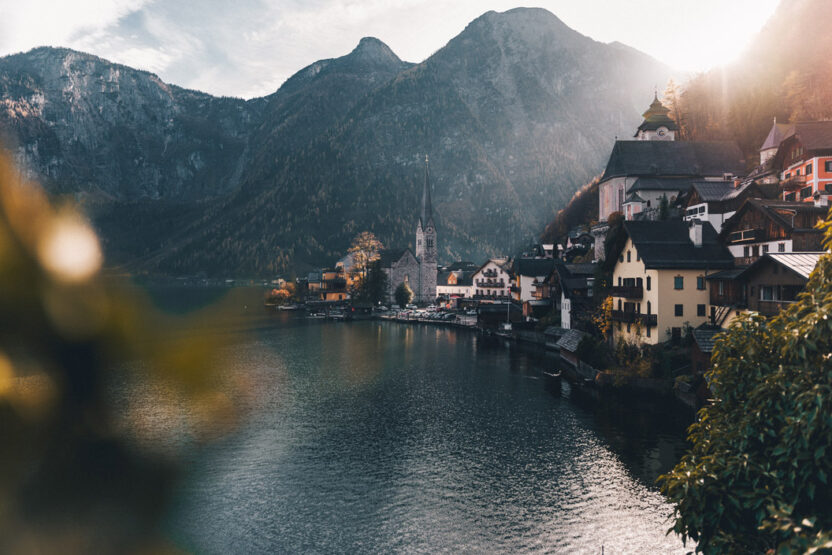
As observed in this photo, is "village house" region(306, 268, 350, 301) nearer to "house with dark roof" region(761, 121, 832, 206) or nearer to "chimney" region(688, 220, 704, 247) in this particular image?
"house with dark roof" region(761, 121, 832, 206)

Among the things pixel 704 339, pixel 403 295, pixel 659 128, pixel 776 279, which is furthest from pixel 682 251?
pixel 403 295

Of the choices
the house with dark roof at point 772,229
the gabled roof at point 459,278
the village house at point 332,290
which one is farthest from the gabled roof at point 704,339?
the village house at point 332,290

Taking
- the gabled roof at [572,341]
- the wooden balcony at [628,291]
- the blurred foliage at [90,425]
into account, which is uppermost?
the wooden balcony at [628,291]

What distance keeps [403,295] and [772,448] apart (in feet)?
501

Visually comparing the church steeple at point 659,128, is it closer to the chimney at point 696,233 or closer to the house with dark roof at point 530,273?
the house with dark roof at point 530,273

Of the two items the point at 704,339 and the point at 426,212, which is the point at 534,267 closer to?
the point at 704,339

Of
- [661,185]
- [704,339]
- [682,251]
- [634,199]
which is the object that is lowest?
[704,339]

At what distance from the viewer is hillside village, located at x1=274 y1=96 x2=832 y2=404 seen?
1796 inches

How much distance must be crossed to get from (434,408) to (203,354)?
4920cm

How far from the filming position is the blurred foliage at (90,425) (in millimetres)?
26688

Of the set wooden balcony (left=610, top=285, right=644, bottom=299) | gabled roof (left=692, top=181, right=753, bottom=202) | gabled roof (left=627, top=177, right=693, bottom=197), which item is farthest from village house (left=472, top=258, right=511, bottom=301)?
wooden balcony (left=610, top=285, right=644, bottom=299)

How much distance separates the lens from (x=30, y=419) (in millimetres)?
46250

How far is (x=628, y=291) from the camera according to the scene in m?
56.3

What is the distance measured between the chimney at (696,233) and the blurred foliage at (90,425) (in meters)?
49.6
